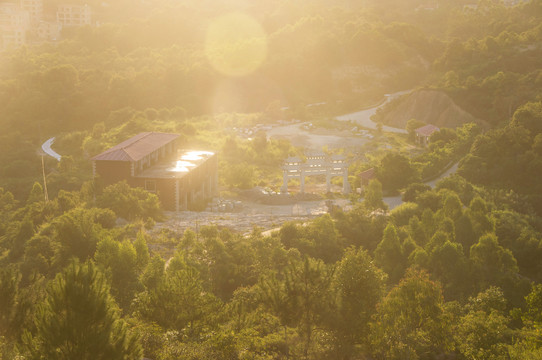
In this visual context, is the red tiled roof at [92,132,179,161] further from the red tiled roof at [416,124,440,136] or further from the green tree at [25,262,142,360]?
the red tiled roof at [416,124,440,136]

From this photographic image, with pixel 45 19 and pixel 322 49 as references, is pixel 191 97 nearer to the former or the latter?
pixel 322 49

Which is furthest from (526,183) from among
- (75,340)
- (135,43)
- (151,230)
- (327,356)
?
(135,43)

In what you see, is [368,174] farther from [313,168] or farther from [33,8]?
[33,8]

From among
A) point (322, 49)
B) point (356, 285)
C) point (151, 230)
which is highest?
point (322, 49)

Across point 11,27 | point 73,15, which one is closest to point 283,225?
point 11,27

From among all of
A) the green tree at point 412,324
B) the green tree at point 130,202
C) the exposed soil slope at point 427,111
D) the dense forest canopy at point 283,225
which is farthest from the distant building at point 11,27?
the green tree at point 412,324

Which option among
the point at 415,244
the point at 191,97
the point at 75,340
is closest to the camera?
the point at 75,340

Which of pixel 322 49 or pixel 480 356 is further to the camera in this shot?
pixel 322 49
